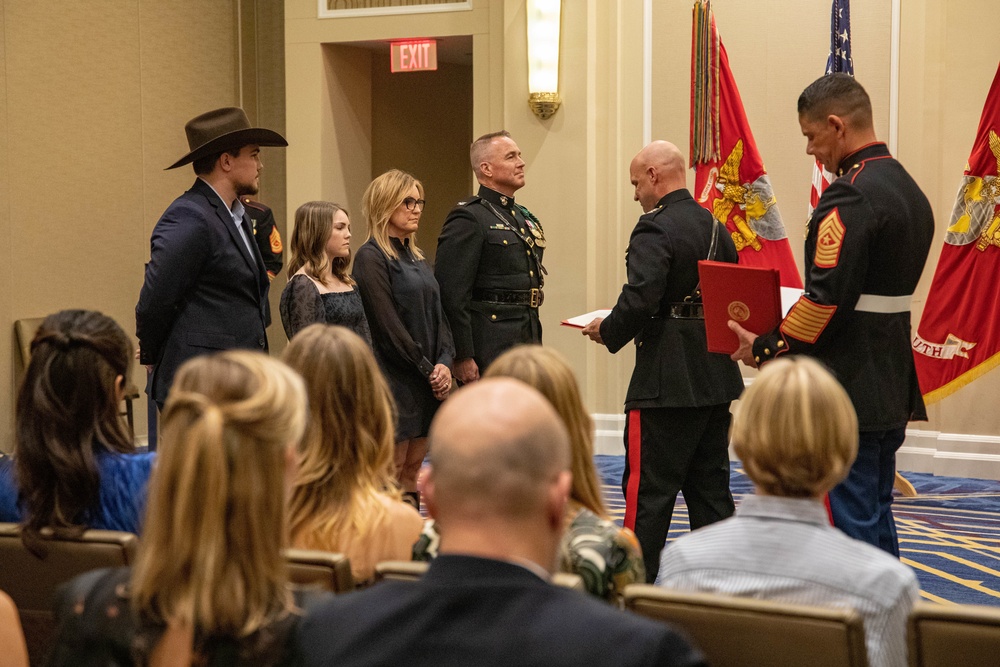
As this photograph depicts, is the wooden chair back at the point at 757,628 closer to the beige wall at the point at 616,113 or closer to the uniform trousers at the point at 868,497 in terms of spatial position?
the uniform trousers at the point at 868,497

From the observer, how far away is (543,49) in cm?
621

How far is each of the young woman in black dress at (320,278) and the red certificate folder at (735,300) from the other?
1425 mm

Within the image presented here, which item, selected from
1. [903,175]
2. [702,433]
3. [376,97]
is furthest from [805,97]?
[376,97]

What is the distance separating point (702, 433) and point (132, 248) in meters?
4.24

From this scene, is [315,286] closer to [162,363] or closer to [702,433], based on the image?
[162,363]

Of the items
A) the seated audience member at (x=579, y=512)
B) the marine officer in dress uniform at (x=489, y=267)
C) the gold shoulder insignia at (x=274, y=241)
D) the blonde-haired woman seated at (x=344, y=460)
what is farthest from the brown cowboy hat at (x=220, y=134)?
the gold shoulder insignia at (x=274, y=241)

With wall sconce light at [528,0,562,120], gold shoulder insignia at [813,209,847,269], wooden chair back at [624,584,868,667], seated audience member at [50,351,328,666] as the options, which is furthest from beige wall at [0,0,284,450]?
wooden chair back at [624,584,868,667]

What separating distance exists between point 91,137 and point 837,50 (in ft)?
13.4

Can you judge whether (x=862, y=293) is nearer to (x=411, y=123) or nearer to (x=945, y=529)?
(x=945, y=529)

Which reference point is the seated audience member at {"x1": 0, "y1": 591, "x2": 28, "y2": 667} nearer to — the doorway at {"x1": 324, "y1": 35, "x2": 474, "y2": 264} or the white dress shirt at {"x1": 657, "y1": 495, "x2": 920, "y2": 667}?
the white dress shirt at {"x1": 657, "y1": 495, "x2": 920, "y2": 667}

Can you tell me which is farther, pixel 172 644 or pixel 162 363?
pixel 162 363

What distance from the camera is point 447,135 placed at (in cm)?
891

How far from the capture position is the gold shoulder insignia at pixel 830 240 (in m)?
3.05

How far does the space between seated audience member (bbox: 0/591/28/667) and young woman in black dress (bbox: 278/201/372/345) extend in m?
2.55
